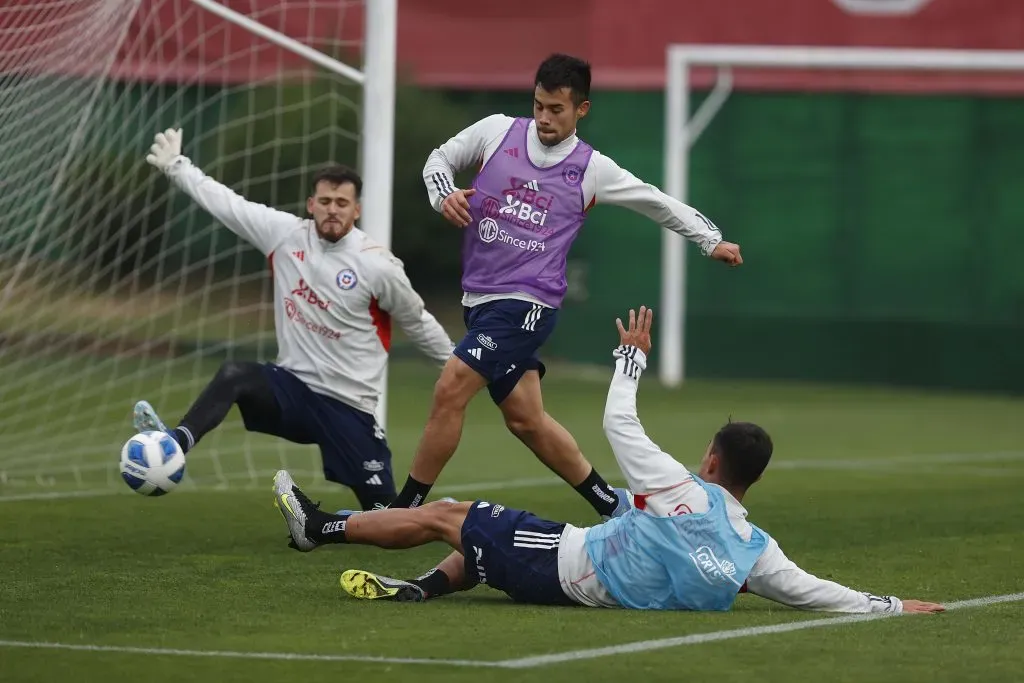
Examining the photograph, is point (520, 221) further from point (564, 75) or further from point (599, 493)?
point (599, 493)

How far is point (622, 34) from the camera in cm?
2834

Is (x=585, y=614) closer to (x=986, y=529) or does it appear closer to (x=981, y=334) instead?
(x=986, y=529)

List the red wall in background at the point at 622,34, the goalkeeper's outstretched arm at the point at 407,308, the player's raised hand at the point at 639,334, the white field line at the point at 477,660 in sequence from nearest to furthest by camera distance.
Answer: the white field line at the point at 477,660, the player's raised hand at the point at 639,334, the goalkeeper's outstretched arm at the point at 407,308, the red wall in background at the point at 622,34

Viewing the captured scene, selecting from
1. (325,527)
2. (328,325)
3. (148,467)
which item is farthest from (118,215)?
(325,527)

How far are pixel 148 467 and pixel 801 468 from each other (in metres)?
6.71

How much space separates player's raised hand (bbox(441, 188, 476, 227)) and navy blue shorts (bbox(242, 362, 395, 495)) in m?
1.90

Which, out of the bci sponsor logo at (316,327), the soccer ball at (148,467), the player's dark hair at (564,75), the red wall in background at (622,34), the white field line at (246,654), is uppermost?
the red wall in background at (622,34)

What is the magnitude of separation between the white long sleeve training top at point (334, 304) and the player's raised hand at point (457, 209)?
1.61m

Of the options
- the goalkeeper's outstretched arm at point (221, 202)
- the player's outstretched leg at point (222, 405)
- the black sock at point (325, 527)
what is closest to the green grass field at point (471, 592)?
the black sock at point (325, 527)

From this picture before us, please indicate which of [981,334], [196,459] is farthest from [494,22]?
[196,459]

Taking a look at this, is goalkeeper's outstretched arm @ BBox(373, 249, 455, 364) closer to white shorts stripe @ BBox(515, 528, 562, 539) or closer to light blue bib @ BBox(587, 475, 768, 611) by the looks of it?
white shorts stripe @ BBox(515, 528, 562, 539)

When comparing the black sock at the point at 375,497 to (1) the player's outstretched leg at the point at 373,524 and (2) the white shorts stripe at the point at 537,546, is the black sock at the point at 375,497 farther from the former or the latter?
(2) the white shorts stripe at the point at 537,546

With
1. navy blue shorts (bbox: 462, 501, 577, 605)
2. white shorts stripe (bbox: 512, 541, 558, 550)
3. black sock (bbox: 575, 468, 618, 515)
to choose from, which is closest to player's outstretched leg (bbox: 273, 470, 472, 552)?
navy blue shorts (bbox: 462, 501, 577, 605)

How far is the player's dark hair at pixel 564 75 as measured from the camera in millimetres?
9016
